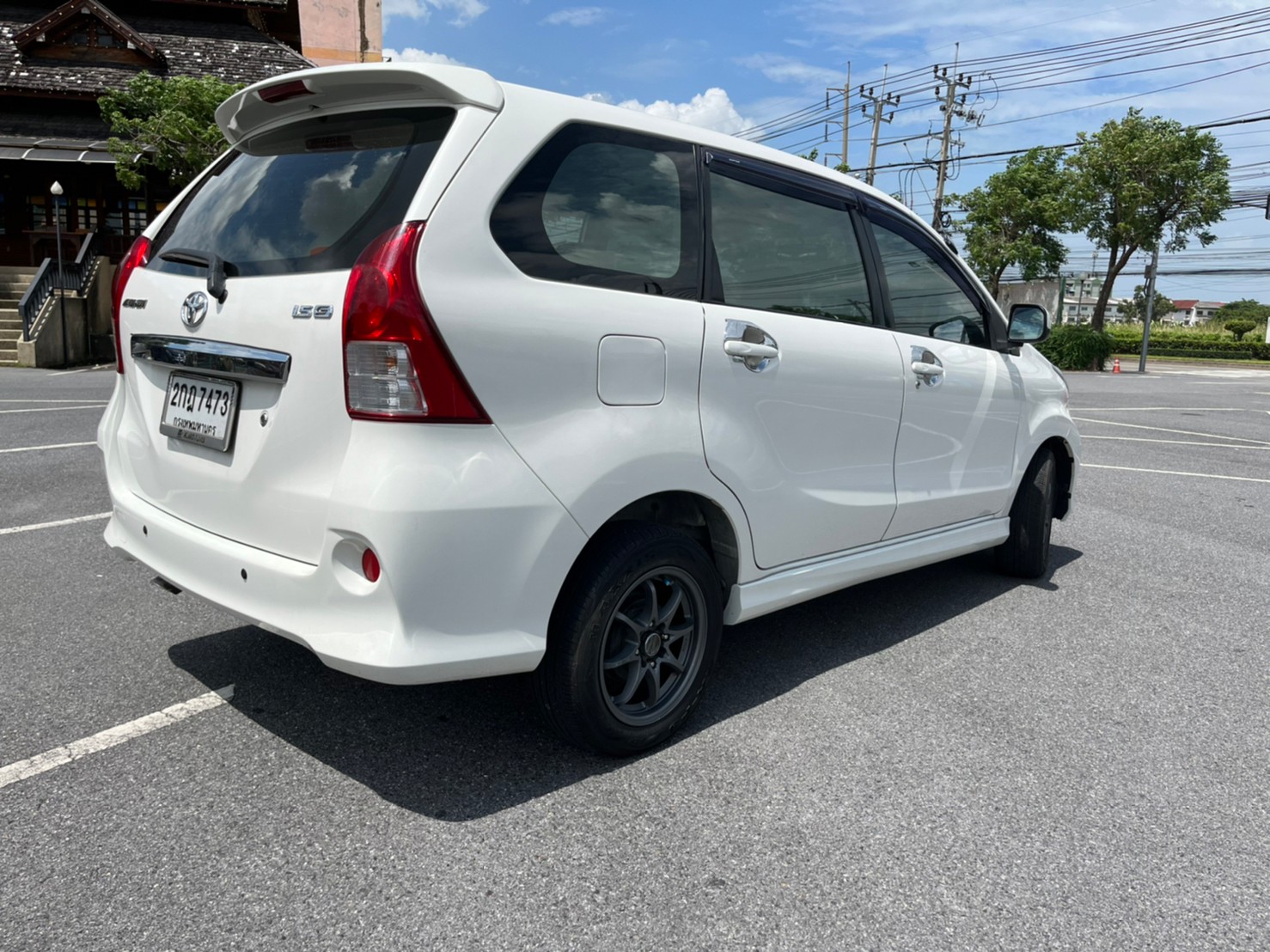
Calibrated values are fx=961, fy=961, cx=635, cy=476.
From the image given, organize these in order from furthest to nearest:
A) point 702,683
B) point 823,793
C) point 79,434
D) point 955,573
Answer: point 79,434 < point 955,573 < point 702,683 < point 823,793

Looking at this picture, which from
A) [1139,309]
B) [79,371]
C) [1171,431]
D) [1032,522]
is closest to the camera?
[1032,522]

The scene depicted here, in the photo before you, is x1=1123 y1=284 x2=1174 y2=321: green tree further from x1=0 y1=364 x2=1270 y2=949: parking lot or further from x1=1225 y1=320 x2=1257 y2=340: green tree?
x1=0 y1=364 x2=1270 y2=949: parking lot

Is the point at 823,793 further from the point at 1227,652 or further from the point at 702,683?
the point at 1227,652

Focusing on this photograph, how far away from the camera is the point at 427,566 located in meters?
2.25

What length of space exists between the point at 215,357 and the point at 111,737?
1193mm

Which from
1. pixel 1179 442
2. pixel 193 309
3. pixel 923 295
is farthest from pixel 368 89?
pixel 1179 442

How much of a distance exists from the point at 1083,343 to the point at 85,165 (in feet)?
97.5

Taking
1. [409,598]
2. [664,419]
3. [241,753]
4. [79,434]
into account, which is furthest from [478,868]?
[79,434]

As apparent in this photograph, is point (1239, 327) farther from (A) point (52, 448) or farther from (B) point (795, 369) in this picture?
(B) point (795, 369)

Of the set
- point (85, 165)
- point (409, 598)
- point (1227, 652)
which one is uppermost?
point (85, 165)

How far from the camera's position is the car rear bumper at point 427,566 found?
224 centimetres

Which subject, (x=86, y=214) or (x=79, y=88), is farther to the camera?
(x=86, y=214)

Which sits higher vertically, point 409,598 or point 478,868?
point 409,598

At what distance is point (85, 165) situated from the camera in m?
24.2
